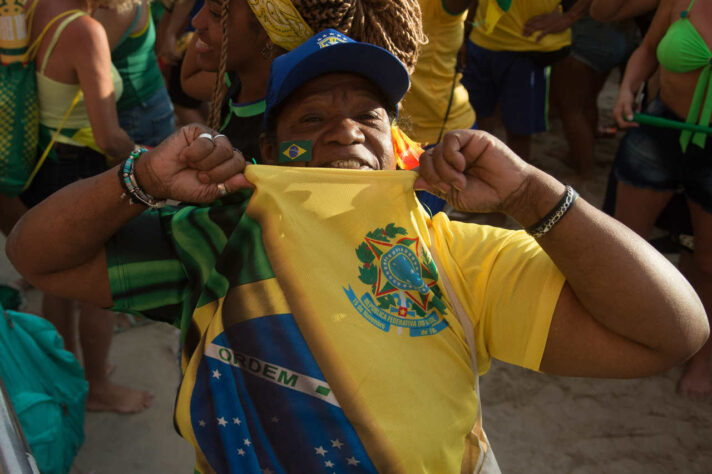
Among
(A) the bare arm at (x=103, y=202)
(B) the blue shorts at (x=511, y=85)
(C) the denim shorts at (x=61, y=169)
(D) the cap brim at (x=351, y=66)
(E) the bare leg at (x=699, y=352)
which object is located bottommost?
(E) the bare leg at (x=699, y=352)

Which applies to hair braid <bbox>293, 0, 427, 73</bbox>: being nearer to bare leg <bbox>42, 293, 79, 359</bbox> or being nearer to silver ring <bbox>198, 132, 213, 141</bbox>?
silver ring <bbox>198, 132, 213, 141</bbox>

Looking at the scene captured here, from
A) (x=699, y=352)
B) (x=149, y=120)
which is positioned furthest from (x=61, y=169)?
(x=699, y=352)

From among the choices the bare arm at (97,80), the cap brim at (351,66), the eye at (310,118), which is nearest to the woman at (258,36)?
the cap brim at (351,66)

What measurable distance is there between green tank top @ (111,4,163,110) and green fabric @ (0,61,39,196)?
0.55 metres

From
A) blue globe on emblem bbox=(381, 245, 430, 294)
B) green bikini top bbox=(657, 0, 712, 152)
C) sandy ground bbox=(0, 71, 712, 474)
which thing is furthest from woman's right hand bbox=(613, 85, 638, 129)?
blue globe on emblem bbox=(381, 245, 430, 294)

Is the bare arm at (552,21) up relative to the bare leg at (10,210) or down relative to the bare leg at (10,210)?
up

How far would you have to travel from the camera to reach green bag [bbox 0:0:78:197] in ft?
8.92

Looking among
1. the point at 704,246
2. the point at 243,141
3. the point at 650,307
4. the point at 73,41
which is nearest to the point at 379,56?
the point at 243,141

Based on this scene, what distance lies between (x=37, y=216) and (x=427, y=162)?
0.87 m

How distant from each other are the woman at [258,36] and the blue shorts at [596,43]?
3795mm

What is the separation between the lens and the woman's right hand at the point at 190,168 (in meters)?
1.39

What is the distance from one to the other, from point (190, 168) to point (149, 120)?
230cm

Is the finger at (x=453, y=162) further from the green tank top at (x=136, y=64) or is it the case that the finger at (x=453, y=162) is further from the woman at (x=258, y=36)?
the green tank top at (x=136, y=64)

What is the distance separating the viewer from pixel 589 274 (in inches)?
52.8
